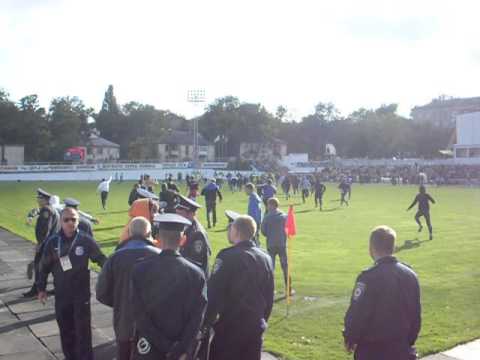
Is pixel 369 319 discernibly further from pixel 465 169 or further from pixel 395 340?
pixel 465 169

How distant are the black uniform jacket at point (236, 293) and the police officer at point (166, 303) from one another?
0.55m

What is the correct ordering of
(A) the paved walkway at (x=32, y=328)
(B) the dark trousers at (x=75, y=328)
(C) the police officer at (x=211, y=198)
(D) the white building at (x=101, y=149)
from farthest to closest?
(D) the white building at (x=101, y=149), (C) the police officer at (x=211, y=198), (A) the paved walkway at (x=32, y=328), (B) the dark trousers at (x=75, y=328)

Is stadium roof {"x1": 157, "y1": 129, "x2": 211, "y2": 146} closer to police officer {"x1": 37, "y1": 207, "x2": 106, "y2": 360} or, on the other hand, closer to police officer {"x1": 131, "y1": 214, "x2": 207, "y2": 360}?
police officer {"x1": 37, "y1": 207, "x2": 106, "y2": 360}

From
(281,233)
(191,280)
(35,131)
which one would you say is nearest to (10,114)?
(35,131)

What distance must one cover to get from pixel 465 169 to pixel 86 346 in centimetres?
6338

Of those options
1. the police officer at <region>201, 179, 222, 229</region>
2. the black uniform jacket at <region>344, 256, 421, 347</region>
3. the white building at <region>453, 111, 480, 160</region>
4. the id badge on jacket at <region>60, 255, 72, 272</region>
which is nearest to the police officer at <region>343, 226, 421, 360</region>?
the black uniform jacket at <region>344, 256, 421, 347</region>

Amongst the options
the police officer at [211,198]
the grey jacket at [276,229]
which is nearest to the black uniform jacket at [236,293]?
the grey jacket at [276,229]

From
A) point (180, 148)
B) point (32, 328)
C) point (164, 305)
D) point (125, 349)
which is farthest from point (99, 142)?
point (164, 305)

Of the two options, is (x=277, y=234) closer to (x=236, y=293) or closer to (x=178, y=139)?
(x=236, y=293)

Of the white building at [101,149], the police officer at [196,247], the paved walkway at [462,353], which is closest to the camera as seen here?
the police officer at [196,247]

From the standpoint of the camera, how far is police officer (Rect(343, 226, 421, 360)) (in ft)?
14.0

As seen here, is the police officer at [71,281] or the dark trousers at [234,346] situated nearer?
the dark trousers at [234,346]

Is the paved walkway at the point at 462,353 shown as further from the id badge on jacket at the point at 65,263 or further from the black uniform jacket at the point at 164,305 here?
the id badge on jacket at the point at 65,263

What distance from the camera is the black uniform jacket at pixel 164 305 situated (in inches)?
159
